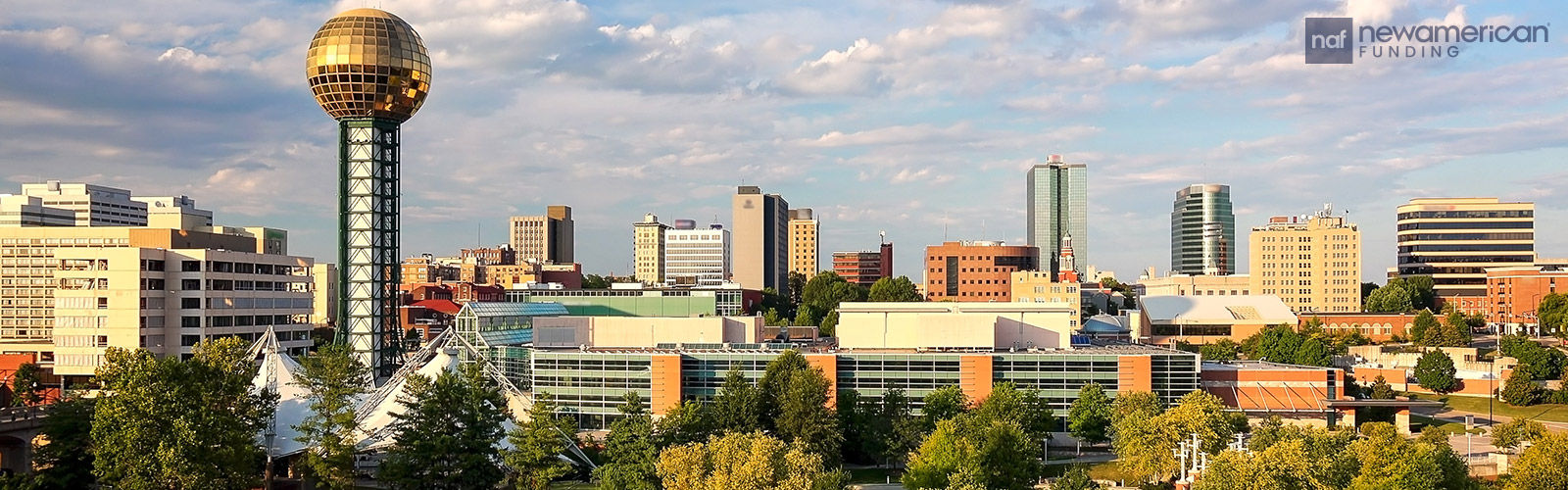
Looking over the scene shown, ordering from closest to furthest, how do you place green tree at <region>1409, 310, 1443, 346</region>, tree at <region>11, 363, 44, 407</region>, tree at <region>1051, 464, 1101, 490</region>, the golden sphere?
tree at <region>1051, 464, 1101, 490</region> < tree at <region>11, 363, 44, 407</region> < the golden sphere < green tree at <region>1409, 310, 1443, 346</region>

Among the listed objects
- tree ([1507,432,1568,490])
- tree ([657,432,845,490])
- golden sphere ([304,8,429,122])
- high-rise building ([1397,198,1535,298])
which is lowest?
tree ([1507,432,1568,490])

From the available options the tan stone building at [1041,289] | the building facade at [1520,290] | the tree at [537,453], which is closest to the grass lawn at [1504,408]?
the building facade at [1520,290]

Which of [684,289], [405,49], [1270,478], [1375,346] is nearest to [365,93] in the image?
[405,49]

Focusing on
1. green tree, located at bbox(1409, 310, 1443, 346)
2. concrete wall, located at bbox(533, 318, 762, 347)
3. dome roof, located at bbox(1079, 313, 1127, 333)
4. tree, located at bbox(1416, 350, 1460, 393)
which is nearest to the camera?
concrete wall, located at bbox(533, 318, 762, 347)

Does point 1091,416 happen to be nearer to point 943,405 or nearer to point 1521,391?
point 943,405

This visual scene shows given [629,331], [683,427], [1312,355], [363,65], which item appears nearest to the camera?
[683,427]

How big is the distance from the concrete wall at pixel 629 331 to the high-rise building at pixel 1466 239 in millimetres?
135220

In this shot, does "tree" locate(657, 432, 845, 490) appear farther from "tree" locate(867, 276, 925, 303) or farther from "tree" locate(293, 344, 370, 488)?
"tree" locate(867, 276, 925, 303)

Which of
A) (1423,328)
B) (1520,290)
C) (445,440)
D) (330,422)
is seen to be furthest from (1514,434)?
(1520,290)

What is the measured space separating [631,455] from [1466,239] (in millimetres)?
170521

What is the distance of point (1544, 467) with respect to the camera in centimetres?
6003

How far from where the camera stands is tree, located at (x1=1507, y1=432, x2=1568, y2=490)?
2354 inches

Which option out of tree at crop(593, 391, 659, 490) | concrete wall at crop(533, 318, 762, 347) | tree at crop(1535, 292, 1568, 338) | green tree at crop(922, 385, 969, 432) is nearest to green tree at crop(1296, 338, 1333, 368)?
tree at crop(1535, 292, 1568, 338)

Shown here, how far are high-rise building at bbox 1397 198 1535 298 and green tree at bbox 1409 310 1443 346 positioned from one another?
50.5 m
